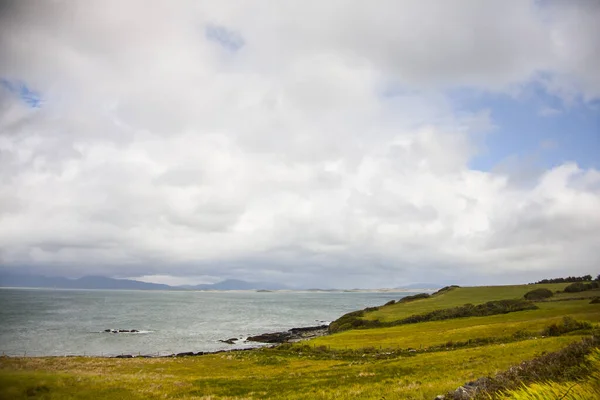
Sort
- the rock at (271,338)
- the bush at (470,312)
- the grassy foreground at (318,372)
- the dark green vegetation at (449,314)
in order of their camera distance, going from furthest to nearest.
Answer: the rock at (271,338)
the dark green vegetation at (449,314)
the bush at (470,312)
the grassy foreground at (318,372)

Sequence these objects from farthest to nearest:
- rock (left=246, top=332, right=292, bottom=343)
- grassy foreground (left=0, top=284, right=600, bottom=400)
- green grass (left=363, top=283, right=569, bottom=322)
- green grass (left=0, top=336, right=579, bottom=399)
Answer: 1. green grass (left=363, top=283, right=569, bottom=322)
2. rock (left=246, top=332, right=292, bottom=343)
3. grassy foreground (left=0, top=284, right=600, bottom=400)
4. green grass (left=0, top=336, right=579, bottom=399)

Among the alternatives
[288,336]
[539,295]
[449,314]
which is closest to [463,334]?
[449,314]

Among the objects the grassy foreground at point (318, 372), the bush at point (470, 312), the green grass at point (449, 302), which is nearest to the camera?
the grassy foreground at point (318, 372)

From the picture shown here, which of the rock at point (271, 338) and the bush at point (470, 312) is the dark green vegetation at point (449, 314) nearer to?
the bush at point (470, 312)

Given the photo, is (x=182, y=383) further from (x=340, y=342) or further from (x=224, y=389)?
(x=340, y=342)

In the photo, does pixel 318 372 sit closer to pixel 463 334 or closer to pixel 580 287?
pixel 463 334

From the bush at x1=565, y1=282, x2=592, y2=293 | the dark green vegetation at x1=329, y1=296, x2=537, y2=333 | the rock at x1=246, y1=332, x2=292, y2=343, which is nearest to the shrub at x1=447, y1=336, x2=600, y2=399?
the rock at x1=246, y1=332, x2=292, y2=343

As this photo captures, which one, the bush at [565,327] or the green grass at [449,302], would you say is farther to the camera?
the green grass at [449,302]

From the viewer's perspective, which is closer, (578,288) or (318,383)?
(318,383)

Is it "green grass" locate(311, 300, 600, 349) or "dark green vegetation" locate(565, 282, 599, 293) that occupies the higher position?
"dark green vegetation" locate(565, 282, 599, 293)

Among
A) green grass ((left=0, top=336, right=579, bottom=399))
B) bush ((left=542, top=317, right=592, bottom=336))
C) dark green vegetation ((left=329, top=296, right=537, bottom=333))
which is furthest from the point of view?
dark green vegetation ((left=329, top=296, right=537, bottom=333))

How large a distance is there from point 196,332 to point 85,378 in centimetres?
8055

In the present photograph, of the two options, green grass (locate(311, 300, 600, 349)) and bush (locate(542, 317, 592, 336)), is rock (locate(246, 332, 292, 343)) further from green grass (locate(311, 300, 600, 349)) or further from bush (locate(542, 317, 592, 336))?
bush (locate(542, 317, 592, 336))

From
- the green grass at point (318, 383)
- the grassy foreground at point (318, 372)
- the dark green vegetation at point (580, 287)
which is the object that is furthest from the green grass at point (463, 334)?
the dark green vegetation at point (580, 287)
